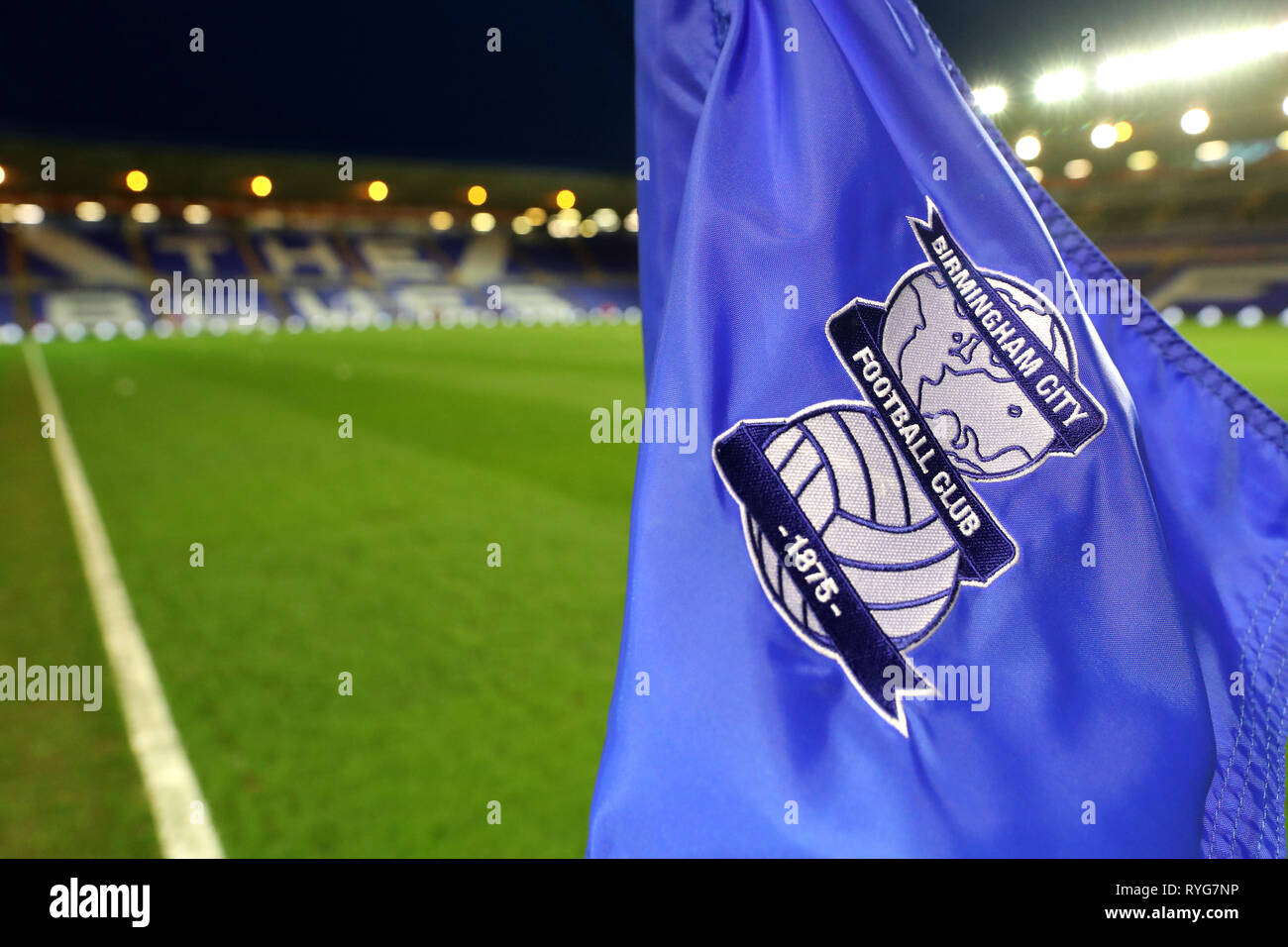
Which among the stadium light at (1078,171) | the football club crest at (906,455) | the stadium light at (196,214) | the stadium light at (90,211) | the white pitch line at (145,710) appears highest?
the stadium light at (196,214)

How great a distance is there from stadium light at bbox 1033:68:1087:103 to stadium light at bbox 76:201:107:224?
31.2 m

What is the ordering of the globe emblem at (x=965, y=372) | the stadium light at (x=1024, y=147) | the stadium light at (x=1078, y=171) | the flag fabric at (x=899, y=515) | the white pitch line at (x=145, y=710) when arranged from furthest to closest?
the stadium light at (x=1078, y=171)
the white pitch line at (x=145, y=710)
the stadium light at (x=1024, y=147)
the globe emblem at (x=965, y=372)
the flag fabric at (x=899, y=515)

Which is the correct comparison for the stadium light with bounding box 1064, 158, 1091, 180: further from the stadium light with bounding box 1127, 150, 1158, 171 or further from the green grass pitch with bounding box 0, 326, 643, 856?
the green grass pitch with bounding box 0, 326, 643, 856

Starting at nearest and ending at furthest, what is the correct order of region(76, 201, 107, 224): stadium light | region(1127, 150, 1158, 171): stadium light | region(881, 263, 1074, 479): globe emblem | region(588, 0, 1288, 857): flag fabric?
region(588, 0, 1288, 857): flag fabric
region(881, 263, 1074, 479): globe emblem
region(1127, 150, 1158, 171): stadium light
region(76, 201, 107, 224): stadium light

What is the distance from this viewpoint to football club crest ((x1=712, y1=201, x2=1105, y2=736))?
2.66ft

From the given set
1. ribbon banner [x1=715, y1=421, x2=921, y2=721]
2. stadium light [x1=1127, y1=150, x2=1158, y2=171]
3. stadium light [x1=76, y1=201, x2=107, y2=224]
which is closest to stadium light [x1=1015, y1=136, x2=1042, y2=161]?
ribbon banner [x1=715, y1=421, x2=921, y2=721]

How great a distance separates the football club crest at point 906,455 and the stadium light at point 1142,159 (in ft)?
69.8

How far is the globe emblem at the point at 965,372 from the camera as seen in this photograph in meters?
0.87

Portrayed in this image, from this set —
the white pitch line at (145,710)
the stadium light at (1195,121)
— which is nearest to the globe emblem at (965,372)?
the white pitch line at (145,710)

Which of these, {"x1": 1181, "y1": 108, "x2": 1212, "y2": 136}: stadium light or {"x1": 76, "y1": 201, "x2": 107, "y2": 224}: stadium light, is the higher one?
{"x1": 76, "y1": 201, "x2": 107, "y2": 224}: stadium light

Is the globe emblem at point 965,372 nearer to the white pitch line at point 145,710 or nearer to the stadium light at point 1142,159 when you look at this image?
the white pitch line at point 145,710

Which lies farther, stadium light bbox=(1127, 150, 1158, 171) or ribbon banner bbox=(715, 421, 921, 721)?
stadium light bbox=(1127, 150, 1158, 171)
